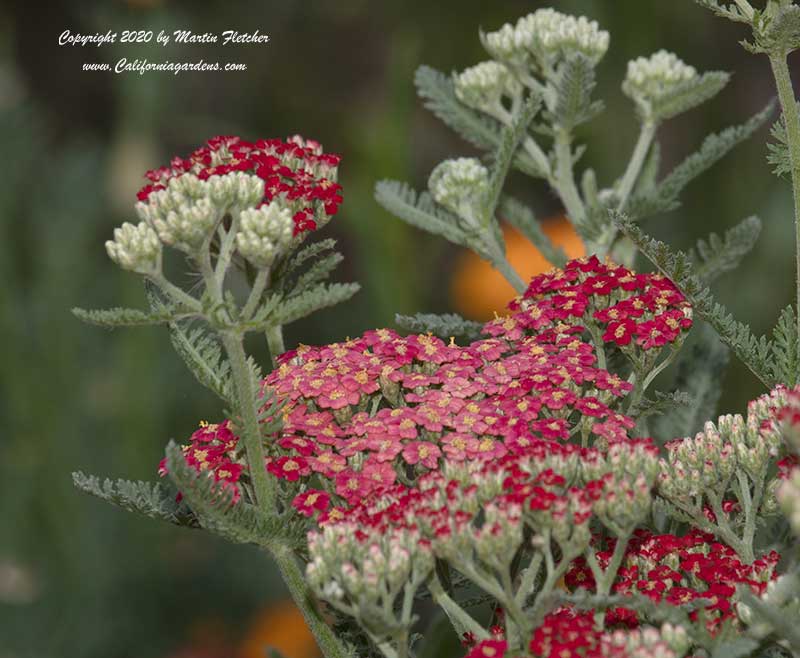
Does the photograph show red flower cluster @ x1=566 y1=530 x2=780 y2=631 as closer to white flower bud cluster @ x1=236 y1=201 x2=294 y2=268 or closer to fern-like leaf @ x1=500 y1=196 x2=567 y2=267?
white flower bud cluster @ x1=236 y1=201 x2=294 y2=268

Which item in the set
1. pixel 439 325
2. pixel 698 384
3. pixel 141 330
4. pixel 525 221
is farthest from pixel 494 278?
pixel 439 325

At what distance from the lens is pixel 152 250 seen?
2.24m

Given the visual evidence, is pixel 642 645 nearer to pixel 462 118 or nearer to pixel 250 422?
pixel 250 422

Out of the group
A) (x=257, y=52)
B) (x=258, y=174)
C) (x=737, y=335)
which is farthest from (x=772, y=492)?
(x=257, y=52)

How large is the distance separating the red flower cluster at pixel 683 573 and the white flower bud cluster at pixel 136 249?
882mm

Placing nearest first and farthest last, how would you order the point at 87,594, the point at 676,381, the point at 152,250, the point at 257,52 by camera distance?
the point at 152,250, the point at 676,381, the point at 87,594, the point at 257,52

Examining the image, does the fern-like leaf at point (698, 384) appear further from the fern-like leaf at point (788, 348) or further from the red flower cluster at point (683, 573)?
the red flower cluster at point (683, 573)

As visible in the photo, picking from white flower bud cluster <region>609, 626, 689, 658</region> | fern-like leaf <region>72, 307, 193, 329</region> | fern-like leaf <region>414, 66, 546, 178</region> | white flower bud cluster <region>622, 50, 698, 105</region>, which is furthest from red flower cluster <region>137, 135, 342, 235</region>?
white flower bud cluster <region>609, 626, 689, 658</region>

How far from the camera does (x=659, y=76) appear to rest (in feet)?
10.9

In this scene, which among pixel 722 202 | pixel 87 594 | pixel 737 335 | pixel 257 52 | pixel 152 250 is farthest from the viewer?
pixel 257 52

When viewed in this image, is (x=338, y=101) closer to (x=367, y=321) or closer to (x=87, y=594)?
(x=367, y=321)

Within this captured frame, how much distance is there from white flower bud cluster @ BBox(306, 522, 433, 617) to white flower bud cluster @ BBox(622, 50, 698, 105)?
1642 mm

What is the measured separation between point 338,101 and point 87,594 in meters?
4.31

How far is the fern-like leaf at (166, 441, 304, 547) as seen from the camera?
2.11 m
